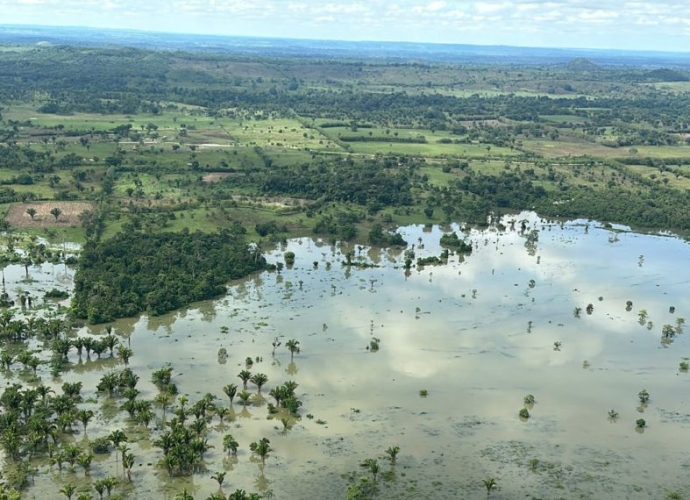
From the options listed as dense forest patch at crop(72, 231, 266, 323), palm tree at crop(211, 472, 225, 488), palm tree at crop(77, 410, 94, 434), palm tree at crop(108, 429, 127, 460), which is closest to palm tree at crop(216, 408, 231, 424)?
palm tree at crop(211, 472, 225, 488)

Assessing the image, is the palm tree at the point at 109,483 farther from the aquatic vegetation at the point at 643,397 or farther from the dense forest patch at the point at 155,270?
the aquatic vegetation at the point at 643,397

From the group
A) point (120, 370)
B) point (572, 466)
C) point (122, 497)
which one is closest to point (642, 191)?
point (572, 466)

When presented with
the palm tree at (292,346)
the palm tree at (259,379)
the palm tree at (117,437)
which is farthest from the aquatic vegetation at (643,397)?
the palm tree at (117,437)

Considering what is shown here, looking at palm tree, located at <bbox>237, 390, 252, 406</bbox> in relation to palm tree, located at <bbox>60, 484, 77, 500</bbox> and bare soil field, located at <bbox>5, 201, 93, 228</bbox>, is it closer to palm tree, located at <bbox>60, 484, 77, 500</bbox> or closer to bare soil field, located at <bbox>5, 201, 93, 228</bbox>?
palm tree, located at <bbox>60, 484, 77, 500</bbox>

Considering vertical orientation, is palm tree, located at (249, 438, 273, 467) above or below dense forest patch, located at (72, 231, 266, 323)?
below

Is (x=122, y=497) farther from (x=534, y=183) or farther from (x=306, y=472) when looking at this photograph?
(x=534, y=183)

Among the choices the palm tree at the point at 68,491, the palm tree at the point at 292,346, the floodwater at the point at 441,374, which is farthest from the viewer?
the palm tree at the point at 292,346
